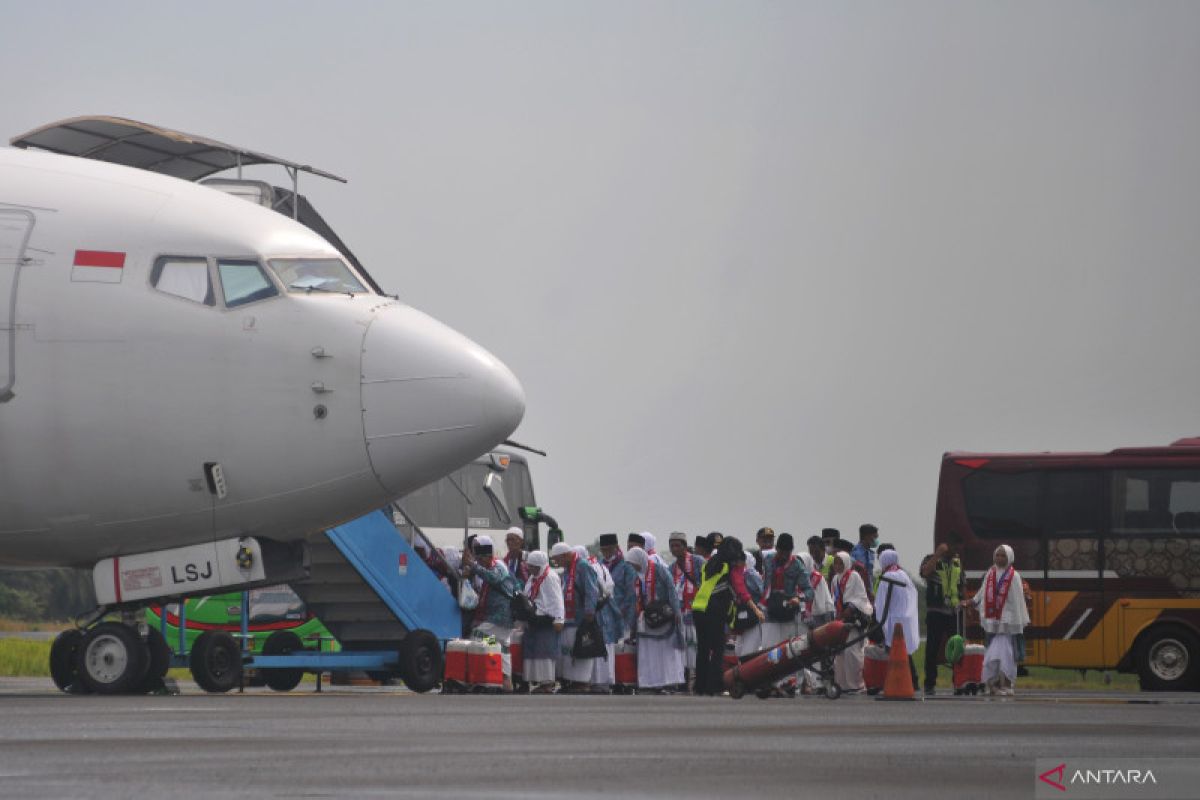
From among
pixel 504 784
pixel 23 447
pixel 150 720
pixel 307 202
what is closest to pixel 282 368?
pixel 23 447

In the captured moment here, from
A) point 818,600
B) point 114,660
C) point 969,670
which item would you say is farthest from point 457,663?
point 969,670

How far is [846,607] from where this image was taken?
26.7 meters

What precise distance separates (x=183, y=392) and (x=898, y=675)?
9.06 meters

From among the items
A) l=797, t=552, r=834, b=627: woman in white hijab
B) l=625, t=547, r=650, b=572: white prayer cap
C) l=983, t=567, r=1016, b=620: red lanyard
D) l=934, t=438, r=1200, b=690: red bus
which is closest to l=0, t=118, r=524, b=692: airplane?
l=625, t=547, r=650, b=572: white prayer cap

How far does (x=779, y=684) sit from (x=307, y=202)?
30.2 feet

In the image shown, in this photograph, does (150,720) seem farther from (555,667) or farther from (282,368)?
(555,667)

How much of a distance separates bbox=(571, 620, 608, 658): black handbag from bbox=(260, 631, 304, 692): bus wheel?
372 centimetres

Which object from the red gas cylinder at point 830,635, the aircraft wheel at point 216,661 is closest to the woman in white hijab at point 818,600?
the red gas cylinder at point 830,635

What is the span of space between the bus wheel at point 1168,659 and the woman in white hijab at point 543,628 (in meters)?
9.91

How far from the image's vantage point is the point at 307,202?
2969cm

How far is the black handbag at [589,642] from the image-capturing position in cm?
2834

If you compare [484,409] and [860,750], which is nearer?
[860,750]

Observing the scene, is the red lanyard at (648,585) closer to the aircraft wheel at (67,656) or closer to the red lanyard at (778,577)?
the red lanyard at (778,577)

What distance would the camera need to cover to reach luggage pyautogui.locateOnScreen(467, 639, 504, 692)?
2636 cm
